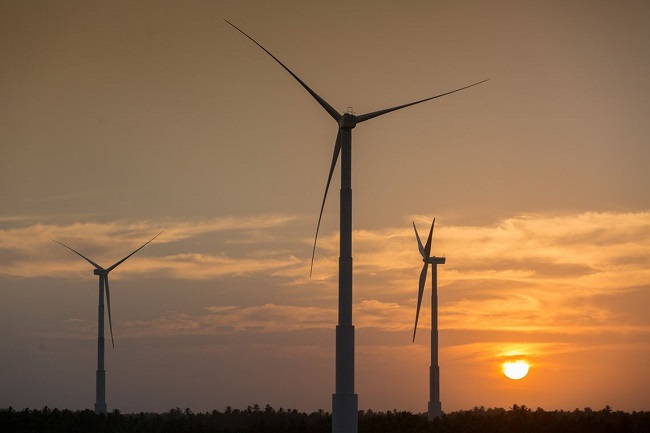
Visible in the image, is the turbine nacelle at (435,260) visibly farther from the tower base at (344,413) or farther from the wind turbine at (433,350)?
the tower base at (344,413)

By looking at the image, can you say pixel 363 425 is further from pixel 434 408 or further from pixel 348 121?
pixel 348 121

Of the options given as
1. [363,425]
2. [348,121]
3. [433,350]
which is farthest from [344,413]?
[433,350]

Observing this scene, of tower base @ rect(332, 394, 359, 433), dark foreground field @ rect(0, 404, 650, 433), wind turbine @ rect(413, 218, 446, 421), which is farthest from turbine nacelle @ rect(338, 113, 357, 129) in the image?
wind turbine @ rect(413, 218, 446, 421)

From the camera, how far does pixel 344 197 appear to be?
63062mm

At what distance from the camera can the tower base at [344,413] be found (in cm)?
6019

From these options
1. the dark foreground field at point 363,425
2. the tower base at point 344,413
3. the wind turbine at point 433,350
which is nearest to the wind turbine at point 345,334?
the tower base at point 344,413

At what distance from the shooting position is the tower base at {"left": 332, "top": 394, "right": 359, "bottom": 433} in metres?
60.2

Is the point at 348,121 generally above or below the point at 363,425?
above

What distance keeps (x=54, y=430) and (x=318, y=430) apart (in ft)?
70.6

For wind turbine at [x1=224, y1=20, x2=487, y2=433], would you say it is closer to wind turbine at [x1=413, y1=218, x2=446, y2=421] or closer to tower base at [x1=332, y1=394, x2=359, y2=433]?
tower base at [x1=332, y1=394, x2=359, y2=433]

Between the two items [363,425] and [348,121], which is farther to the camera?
[363,425]

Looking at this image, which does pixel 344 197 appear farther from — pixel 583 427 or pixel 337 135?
pixel 583 427

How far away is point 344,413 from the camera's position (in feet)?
198

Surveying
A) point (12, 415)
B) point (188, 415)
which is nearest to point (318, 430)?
point (12, 415)
